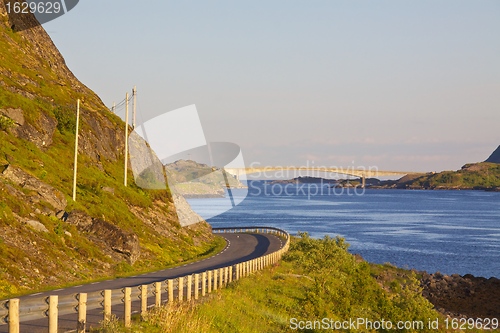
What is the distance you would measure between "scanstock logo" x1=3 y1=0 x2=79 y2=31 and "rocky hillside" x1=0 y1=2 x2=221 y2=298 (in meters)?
0.34

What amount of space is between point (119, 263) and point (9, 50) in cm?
3004

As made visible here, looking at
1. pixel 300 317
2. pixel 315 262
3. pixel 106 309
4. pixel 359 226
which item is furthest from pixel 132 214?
pixel 359 226

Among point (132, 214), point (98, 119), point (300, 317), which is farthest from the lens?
point (98, 119)

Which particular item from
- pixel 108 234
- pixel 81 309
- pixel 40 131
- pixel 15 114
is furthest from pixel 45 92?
pixel 81 309

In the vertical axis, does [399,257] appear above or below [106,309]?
below

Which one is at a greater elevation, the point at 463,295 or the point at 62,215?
the point at 62,215

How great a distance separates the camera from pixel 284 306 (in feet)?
97.7

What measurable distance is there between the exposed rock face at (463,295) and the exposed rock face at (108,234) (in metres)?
22.2

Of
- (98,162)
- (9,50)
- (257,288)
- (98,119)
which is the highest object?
(9,50)

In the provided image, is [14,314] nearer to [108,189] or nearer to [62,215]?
[62,215]

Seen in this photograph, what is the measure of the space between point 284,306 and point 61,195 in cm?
1818

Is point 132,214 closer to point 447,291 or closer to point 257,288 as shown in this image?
point 257,288

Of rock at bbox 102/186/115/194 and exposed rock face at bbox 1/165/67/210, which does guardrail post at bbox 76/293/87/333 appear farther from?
rock at bbox 102/186/115/194

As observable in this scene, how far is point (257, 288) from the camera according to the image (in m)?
31.8
